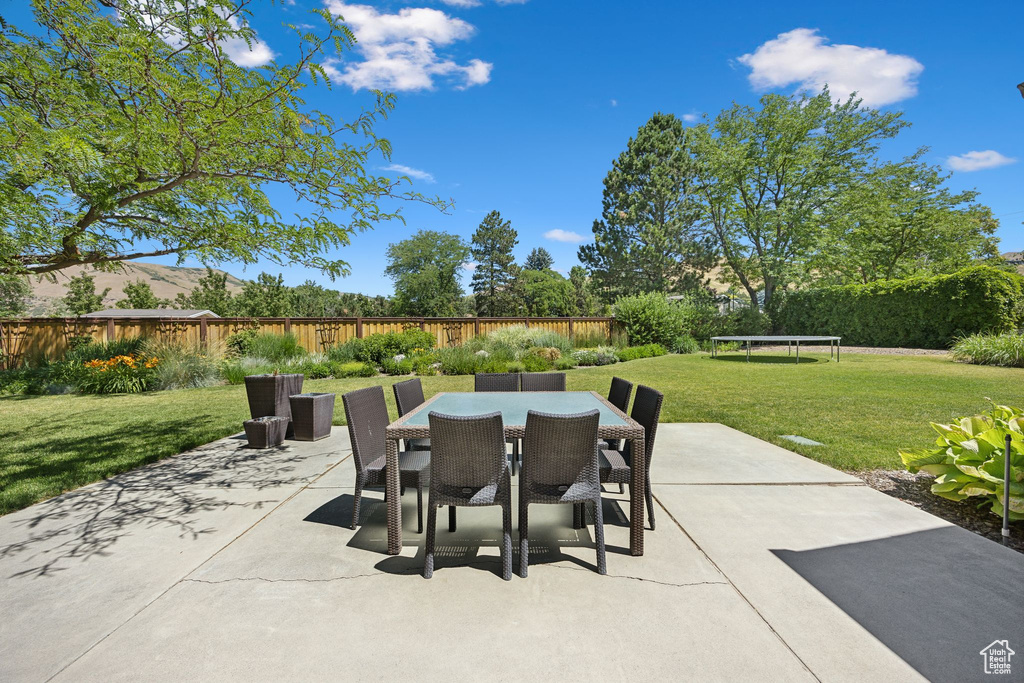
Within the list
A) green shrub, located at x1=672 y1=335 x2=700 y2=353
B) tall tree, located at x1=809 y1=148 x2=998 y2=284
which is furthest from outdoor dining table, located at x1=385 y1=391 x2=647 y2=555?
tall tree, located at x1=809 y1=148 x2=998 y2=284

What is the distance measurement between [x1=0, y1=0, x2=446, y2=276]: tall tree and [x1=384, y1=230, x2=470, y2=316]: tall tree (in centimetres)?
4914

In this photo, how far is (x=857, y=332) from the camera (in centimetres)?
1970

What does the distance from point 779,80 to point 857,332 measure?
1488 cm

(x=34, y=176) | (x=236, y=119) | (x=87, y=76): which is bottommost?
(x=34, y=176)

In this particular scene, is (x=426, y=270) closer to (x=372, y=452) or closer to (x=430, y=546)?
(x=372, y=452)

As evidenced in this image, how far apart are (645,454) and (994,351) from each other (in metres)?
15.1

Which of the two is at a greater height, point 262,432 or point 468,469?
point 468,469

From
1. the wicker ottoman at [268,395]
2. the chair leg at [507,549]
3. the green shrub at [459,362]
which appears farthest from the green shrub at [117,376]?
the chair leg at [507,549]

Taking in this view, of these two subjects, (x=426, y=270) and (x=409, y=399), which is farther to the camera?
(x=426, y=270)

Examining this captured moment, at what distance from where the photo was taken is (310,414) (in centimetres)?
577

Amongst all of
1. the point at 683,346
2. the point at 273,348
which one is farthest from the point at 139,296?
the point at 683,346

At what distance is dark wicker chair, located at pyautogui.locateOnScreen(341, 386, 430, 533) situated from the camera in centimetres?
309

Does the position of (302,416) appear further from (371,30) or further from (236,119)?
(371,30)

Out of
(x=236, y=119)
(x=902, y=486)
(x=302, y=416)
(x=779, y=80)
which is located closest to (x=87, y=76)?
(x=236, y=119)
